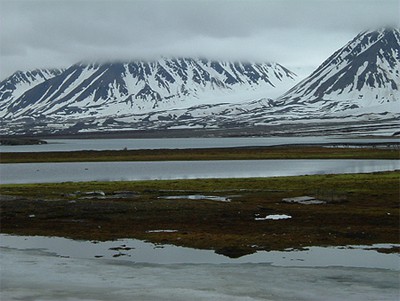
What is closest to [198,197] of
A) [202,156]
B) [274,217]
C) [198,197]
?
[198,197]

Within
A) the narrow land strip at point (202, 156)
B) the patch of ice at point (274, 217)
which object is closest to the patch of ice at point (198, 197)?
the patch of ice at point (274, 217)

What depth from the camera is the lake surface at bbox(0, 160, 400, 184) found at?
65938 mm

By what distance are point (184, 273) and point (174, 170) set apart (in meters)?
53.6

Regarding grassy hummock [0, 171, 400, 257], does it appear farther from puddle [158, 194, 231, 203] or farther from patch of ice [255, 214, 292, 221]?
puddle [158, 194, 231, 203]

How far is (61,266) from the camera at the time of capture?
2275 centimetres

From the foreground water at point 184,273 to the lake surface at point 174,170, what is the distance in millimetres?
37965

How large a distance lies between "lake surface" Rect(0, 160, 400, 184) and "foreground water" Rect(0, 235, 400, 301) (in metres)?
38.0

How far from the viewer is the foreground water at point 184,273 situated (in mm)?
18625

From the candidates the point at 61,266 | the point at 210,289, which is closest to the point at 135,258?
the point at 61,266

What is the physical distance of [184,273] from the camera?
2162 cm

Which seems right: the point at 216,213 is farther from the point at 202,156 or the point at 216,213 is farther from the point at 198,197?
the point at 202,156

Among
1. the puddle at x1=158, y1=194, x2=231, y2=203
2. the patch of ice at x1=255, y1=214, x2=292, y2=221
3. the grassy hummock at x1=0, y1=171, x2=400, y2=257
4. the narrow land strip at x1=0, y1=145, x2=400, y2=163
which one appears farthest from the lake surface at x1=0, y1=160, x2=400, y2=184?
the patch of ice at x1=255, y1=214, x2=292, y2=221

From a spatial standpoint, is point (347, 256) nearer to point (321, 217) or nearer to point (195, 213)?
point (321, 217)

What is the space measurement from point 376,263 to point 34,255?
13487 millimetres
